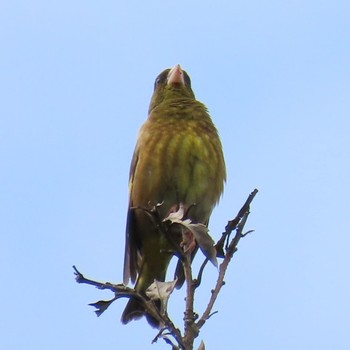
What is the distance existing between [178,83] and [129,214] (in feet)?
3.86

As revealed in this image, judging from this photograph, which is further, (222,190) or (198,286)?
(222,190)

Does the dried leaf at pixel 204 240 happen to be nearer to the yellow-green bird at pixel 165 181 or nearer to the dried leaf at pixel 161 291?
the dried leaf at pixel 161 291

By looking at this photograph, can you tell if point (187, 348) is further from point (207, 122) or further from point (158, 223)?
point (207, 122)

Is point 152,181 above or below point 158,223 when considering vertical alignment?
above

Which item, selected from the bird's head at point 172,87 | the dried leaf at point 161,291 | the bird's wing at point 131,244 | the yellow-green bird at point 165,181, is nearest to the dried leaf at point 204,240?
the dried leaf at point 161,291

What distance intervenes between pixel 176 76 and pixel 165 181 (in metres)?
1.20

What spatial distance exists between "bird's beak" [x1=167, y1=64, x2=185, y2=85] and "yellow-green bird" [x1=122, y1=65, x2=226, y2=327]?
59 centimetres

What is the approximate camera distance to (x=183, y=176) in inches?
184

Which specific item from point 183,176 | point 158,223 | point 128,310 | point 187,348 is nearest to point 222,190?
point 183,176

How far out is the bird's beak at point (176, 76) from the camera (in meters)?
5.62

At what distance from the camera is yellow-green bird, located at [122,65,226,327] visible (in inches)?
184

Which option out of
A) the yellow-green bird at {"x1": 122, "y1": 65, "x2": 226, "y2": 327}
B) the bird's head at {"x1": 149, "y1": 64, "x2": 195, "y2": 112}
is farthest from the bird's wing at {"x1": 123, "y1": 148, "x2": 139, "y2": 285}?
the bird's head at {"x1": 149, "y1": 64, "x2": 195, "y2": 112}

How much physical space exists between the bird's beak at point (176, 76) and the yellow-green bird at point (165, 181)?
0.59 meters

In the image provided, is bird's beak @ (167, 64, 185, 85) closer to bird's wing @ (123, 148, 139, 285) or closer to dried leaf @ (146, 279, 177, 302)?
bird's wing @ (123, 148, 139, 285)
